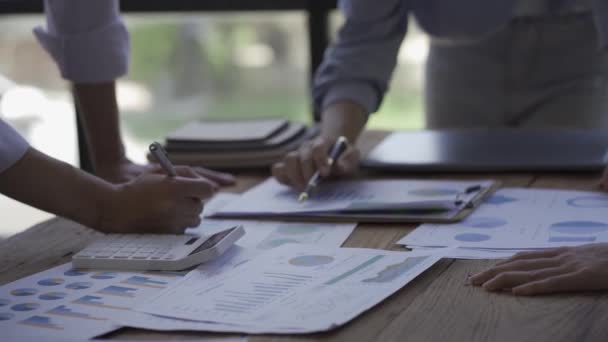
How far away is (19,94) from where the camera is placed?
11.2ft

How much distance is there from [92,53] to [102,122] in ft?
0.43

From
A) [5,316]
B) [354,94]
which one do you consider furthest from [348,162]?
[5,316]

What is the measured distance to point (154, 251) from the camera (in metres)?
1.09

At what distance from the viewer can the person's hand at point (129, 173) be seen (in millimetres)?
1566

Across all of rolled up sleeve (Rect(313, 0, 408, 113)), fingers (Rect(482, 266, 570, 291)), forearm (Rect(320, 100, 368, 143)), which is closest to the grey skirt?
rolled up sleeve (Rect(313, 0, 408, 113))

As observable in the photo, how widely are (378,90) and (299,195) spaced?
0.44m

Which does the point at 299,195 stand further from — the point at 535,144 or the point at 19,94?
the point at 19,94

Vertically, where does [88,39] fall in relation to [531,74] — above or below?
above

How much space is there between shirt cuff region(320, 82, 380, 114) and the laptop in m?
0.09

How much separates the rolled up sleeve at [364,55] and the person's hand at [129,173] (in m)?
0.30

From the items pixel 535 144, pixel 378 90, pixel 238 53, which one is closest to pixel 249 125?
pixel 378 90

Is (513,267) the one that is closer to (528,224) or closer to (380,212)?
(528,224)

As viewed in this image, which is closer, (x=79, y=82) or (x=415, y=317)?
(x=415, y=317)

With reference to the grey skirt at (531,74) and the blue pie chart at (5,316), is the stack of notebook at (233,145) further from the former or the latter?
the blue pie chart at (5,316)
